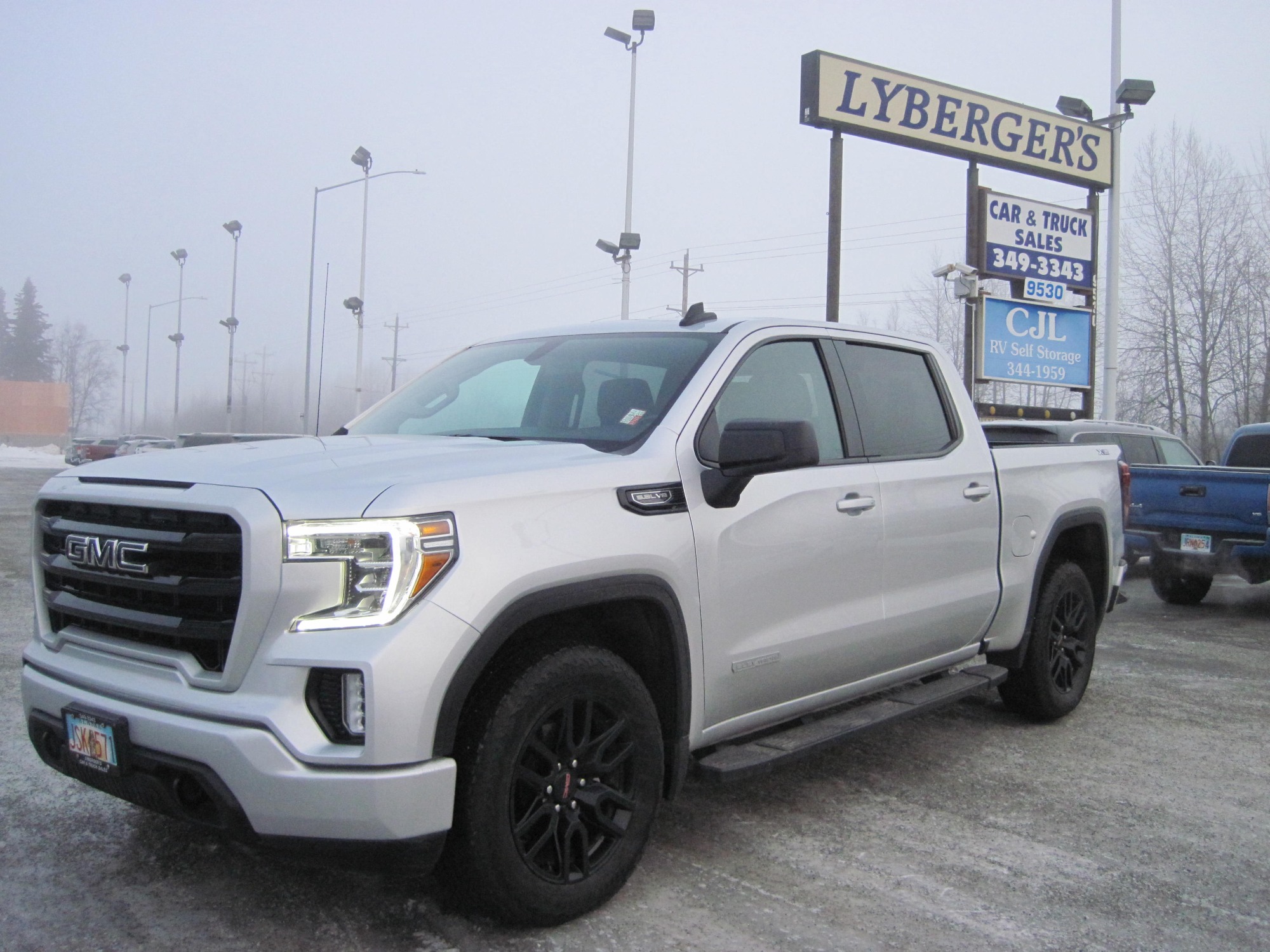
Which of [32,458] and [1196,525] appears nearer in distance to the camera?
[1196,525]

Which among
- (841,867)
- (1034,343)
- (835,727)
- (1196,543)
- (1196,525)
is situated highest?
(1034,343)

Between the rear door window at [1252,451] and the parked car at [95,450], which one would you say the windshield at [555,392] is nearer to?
the rear door window at [1252,451]

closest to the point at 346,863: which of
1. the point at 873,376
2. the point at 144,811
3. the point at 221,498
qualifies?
the point at 221,498

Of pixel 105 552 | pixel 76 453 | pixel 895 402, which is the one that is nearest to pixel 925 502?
pixel 895 402

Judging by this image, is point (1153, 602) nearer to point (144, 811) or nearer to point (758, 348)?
point (758, 348)

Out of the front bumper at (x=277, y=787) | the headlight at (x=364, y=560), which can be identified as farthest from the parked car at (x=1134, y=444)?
the front bumper at (x=277, y=787)

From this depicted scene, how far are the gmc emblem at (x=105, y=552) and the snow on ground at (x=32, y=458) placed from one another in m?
44.2

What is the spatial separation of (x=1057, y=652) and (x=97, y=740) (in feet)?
15.0

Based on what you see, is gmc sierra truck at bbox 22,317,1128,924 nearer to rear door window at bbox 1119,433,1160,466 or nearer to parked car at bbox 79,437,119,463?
rear door window at bbox 1119,433,1160,466

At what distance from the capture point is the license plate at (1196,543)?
9.85m

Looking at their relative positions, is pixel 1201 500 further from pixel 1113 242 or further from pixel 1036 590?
pixel 1113 242

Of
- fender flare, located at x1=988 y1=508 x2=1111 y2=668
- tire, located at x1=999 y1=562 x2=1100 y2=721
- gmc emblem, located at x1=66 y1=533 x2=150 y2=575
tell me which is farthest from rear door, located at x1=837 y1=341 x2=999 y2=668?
gmc emblem, located at x1=66 y1=533 x2=150 y2=575

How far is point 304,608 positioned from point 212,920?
3.67 ft

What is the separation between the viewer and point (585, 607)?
3387 mm
